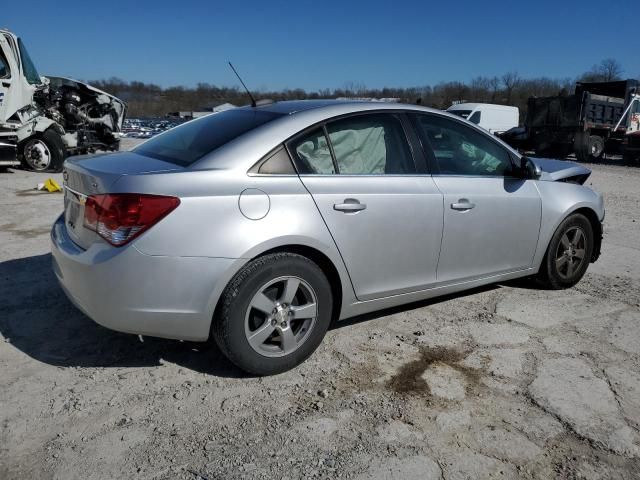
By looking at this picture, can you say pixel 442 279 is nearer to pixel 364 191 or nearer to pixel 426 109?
pixel 364 191

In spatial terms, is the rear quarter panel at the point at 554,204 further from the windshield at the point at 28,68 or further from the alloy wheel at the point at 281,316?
the windshield at the point at 28,68

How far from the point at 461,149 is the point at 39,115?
11557 mm

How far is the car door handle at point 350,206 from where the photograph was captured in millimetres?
3115

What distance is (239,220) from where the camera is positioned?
2771 millimetres

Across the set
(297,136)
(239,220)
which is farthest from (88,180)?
(297,136)

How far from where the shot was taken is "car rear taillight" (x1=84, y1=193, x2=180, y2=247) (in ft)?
8.63

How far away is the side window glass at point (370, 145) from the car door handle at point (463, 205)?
1.27 feet

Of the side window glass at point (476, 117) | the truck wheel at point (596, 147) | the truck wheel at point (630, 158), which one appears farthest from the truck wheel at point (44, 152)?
the truck wheel at point (630, 158)

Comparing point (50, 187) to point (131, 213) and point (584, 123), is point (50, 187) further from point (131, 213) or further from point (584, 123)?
point (584, 123)

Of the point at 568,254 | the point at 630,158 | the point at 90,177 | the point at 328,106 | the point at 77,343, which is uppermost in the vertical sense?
the point at 328,106

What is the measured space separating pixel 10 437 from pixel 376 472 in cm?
167

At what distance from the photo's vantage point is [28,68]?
485 inches

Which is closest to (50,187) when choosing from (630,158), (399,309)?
(399,309)

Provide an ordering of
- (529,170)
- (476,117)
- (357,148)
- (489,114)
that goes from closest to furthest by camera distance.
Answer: (357,148) < (529,170) < (476,117) < (489,114)
